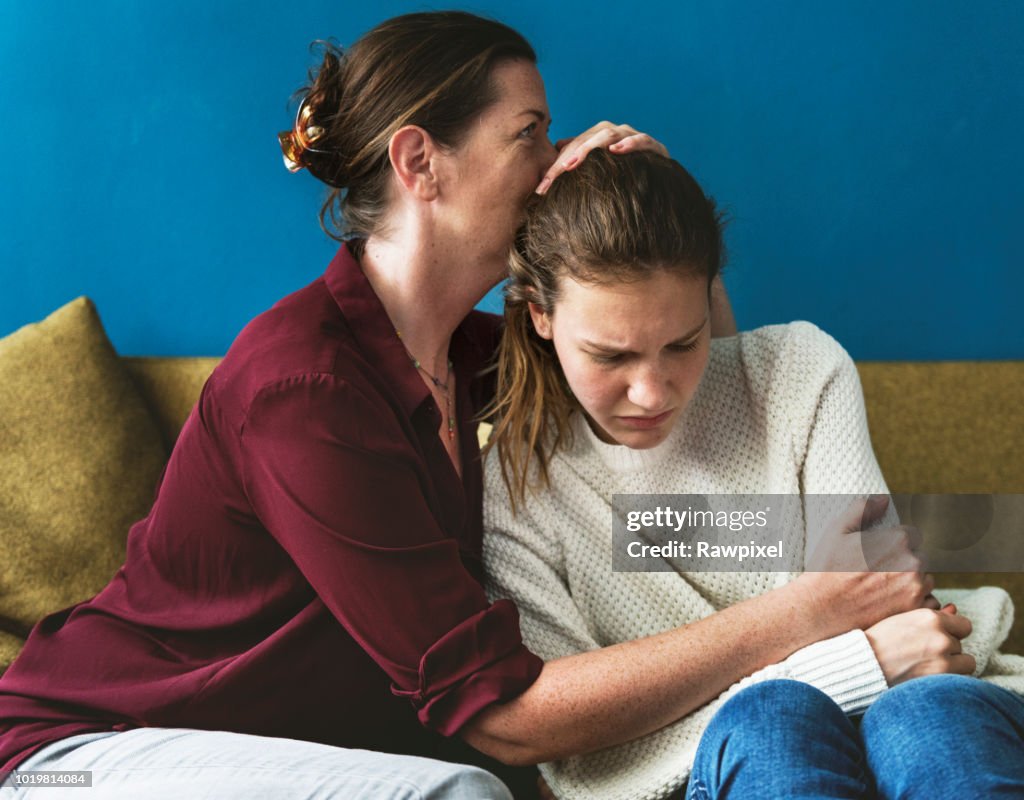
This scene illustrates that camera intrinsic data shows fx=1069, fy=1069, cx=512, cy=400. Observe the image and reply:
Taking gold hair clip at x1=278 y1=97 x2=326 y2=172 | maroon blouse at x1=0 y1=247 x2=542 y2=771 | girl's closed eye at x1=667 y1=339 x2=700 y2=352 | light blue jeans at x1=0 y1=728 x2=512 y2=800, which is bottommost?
light blue jeans at x1=0 y1=728 x2=512 y2=800

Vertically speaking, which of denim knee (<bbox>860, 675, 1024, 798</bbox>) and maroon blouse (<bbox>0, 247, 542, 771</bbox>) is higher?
maroon blouse (<bbox>0, 247, 542, 771</bbox>)

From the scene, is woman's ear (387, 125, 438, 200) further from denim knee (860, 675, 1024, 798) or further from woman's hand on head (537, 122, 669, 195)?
denim knee (860, 675, 1024, 798)

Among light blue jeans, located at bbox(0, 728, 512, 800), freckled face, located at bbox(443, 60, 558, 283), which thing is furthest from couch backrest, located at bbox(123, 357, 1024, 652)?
light blue jeans, located at bbox(0, 728, 512, 800)

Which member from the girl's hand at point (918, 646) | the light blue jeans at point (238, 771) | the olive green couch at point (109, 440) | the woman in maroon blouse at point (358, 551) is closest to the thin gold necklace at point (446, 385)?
the woman in maroon blouse at point (358, 551)

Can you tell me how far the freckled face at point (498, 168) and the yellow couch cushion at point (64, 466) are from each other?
0.87 meters

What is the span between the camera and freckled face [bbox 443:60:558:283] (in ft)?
4.13

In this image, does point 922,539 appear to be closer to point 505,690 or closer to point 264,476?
point 505,690

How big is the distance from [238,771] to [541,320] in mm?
598

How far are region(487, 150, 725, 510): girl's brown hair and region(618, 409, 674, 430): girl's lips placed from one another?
0.48 feet

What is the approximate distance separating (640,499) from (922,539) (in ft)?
1.34

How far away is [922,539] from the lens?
4.75 ft

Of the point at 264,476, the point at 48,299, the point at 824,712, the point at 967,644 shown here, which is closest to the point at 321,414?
the point at 264,476

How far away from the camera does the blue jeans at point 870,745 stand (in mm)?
907

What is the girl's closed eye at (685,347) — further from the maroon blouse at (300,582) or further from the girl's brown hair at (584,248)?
the maroon blouse at (300,582)
